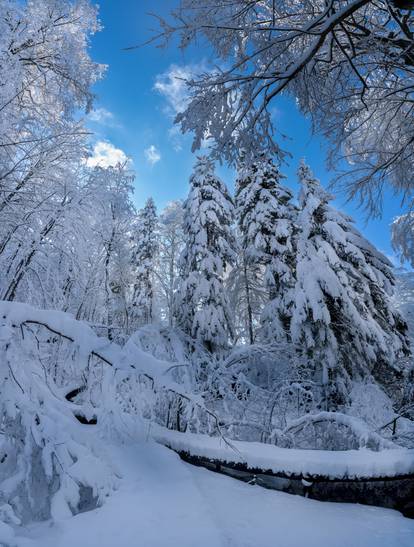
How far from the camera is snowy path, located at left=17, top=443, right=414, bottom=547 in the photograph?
8.40 ft

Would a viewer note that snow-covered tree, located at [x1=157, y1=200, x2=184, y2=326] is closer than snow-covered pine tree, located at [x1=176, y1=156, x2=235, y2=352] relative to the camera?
No

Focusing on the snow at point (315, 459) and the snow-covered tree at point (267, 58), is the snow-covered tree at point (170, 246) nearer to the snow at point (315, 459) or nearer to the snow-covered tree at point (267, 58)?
the snow-covered tree at point (267, 58)

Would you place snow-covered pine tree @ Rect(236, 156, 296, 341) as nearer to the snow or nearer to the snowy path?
the snow

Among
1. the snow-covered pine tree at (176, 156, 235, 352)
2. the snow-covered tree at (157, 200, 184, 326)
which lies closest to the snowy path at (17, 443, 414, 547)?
the snow-covered pine tree at (176, 156, 235, 352)

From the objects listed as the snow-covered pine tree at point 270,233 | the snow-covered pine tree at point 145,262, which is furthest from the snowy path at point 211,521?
the snow-covered pine tree at point 145,262

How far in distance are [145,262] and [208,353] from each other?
18.7 metres

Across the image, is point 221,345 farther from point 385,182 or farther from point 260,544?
point 260,544

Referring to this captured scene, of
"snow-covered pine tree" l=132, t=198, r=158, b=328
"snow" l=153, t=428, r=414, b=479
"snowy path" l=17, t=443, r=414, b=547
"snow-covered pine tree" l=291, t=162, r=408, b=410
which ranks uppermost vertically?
"snow-covered pine tree" l=132, t=198, r=158, b=328

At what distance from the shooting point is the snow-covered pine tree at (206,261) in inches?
498

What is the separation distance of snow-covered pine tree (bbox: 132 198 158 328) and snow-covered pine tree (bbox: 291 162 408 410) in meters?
14.2

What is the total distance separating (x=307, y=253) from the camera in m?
9.37

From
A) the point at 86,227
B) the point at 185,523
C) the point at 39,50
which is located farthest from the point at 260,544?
the point at 39,50

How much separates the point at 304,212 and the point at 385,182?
3700 mm

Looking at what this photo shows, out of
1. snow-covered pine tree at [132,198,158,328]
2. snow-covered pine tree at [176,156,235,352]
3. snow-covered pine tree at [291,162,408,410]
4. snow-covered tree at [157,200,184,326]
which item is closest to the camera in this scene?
snow-covered pine tree at [291,162,408,410]
